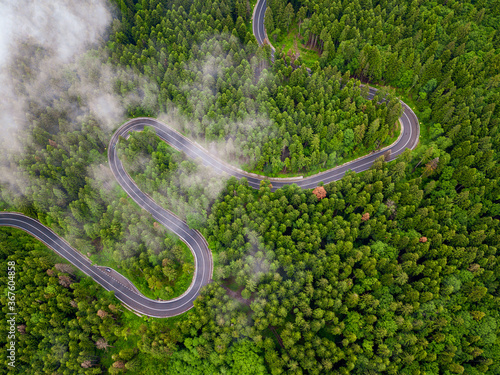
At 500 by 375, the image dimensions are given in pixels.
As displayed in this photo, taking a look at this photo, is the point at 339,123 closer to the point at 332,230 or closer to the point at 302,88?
Answer: the point at 302,88

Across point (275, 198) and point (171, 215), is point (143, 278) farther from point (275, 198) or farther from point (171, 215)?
point (275, 198)

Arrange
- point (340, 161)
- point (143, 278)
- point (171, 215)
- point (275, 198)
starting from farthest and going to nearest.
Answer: point (340, 161), point (171, 215), point (275, 198), point (143, 278)

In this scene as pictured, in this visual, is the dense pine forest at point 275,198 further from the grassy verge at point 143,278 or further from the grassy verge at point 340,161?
the grassy verge at point 340,161

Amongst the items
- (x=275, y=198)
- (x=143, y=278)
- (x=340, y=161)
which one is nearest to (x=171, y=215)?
(x=143, y=278)

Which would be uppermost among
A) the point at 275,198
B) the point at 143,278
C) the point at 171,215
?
the point at 275,198

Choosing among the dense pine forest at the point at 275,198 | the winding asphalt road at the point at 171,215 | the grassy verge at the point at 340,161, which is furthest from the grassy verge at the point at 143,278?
the grassy verge at the point at 340,161

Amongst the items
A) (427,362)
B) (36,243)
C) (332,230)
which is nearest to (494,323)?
(427,362)

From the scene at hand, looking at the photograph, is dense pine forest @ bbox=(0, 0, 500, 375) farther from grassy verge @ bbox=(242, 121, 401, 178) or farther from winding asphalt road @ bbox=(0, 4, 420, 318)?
winding asphalt road @ bbox=(0, 4, 420, 318)

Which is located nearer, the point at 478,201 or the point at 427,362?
the point at 427,362
